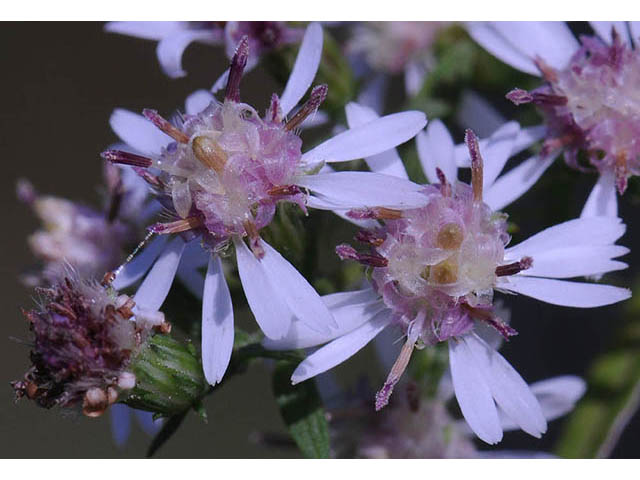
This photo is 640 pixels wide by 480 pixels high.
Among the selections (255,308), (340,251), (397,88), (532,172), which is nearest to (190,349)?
(255,308)

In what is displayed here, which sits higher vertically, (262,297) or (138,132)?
(138,132)

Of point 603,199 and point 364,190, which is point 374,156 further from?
point 603,199

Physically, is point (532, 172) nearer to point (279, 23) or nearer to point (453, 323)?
point (453, 323)

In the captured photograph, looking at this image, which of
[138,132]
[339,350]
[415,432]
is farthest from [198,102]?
[415,432]

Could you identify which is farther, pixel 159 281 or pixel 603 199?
pixel 603 199

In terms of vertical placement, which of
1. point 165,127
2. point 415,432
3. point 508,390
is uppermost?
point 165,127
